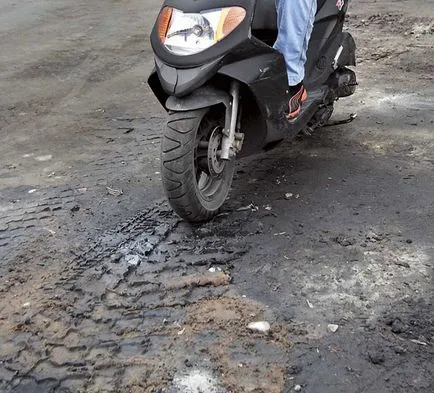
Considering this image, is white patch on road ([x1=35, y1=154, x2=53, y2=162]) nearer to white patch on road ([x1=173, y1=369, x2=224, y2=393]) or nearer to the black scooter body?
the black scooter body

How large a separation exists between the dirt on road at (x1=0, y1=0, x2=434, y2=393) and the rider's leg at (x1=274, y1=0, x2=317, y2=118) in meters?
0.79

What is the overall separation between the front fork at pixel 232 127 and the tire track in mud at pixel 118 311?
0.48m

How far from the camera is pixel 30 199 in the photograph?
14.3 feet

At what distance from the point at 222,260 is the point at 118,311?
665 mm

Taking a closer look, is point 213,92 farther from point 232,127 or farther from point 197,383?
point 197,383

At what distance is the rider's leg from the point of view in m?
3.89

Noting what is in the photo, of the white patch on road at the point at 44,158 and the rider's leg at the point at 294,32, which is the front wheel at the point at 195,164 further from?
the white patch on road at the point at 44,158

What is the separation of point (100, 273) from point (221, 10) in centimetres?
157

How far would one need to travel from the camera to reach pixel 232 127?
372 centimetres

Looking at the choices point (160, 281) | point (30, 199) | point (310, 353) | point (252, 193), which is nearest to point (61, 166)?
point (30, 199)

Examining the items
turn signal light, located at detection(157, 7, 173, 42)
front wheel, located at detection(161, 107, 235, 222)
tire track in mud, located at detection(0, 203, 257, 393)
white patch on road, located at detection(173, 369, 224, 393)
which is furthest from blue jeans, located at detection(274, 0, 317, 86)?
white patch on road, located at detection(173, 369, 224, 393)

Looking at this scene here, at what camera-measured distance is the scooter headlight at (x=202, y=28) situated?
3529 millimetres

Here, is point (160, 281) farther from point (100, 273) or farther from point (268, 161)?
point (268, 161)

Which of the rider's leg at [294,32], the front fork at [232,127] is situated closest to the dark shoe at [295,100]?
the rider's leg at [294,32]
